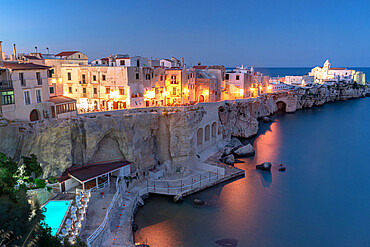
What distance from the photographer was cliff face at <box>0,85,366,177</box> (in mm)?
24191

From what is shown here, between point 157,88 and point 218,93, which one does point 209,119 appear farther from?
point 218,93

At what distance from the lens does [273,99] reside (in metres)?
83.5

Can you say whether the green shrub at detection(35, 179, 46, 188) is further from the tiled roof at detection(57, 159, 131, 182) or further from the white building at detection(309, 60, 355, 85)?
the white building at detection(309, 60, 355, 85)

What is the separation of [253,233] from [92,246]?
1359cm

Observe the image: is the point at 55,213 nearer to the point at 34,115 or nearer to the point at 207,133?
the point at 34,115

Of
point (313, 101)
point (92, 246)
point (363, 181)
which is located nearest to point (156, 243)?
point (92, 246)

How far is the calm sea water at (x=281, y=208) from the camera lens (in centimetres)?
2361

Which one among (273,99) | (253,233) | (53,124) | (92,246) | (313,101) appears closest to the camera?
(92,246)

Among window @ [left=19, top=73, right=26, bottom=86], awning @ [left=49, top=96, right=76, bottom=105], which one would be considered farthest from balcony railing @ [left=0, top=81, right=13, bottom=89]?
awning @ [left=49, top=96, right=76, bottom=105]

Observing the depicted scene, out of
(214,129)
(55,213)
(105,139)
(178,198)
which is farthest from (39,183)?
(214,129)

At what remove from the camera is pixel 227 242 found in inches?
894

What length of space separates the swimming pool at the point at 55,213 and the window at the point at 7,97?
943 cm

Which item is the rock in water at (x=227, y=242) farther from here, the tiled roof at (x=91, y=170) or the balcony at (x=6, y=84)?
the balcony at (x=6, y=84)

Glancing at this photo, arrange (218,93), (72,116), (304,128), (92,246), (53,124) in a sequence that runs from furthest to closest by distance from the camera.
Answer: (304,128)
(218,93)
(72,116)
(53,124)
(92,246)
